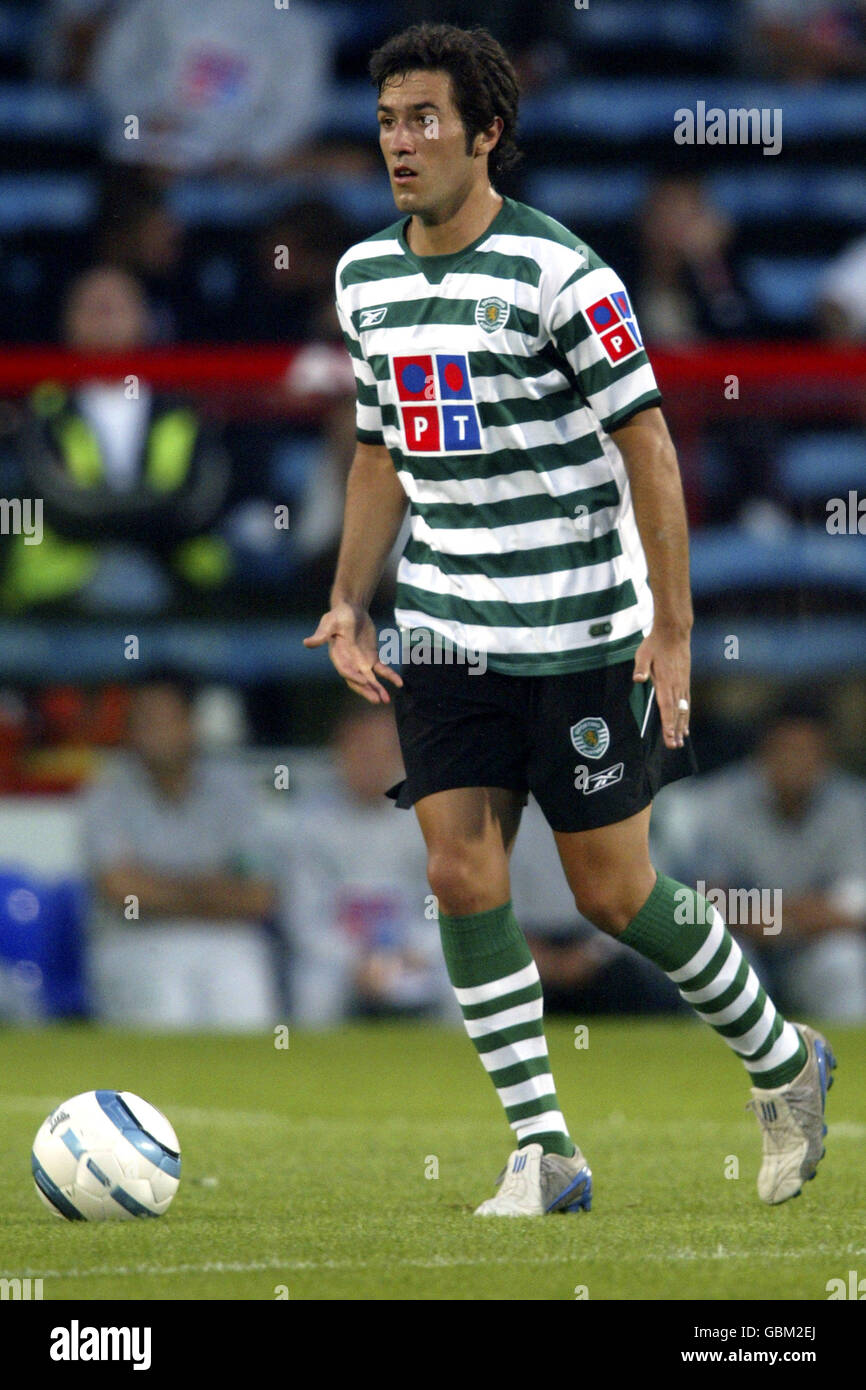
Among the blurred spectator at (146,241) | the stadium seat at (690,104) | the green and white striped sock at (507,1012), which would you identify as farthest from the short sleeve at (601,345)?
the stadium seat at (690,104)

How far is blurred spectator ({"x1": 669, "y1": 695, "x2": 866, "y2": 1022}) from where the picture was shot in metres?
7.46

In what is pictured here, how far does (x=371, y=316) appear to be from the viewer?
3.98 metres

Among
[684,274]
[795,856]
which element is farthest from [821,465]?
[684,274]

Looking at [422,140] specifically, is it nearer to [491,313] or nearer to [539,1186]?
[491,313]

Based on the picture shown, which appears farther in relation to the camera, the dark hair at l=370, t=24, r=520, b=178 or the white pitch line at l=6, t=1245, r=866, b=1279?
the dark hair at l=370, t=24, r=520, b=178

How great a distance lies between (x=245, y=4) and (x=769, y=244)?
9.17ft

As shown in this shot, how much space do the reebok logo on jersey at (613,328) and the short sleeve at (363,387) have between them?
0.46 meters

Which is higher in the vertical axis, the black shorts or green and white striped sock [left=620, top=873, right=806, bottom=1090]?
the black shorts

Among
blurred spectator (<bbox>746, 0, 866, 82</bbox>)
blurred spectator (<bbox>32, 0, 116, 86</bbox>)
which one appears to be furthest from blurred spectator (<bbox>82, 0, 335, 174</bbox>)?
blurred spectator (<bbox>746, 0, 866, 82</bbox>)

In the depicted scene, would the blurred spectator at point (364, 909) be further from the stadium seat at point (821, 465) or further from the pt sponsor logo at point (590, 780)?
the pt sponsor logo at point (590, 780)

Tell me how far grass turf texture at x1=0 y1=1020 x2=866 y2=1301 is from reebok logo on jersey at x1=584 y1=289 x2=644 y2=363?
1.47m

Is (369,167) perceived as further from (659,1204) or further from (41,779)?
(659,1204)

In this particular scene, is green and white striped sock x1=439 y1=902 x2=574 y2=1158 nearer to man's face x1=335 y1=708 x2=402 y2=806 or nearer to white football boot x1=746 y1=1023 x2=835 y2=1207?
white football boot x1=746 y1=1023 x2=835 y2=1207

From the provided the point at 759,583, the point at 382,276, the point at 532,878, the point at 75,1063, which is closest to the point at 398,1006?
the point at 532,878
